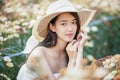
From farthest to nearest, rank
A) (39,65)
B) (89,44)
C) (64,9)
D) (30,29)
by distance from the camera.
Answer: (89,44) < (30,29) < (64,9) < (39,65)

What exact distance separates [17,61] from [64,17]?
2.35ft

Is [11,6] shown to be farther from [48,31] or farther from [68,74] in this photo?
[68,74]

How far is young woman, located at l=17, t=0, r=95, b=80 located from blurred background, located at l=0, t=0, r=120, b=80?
267mm

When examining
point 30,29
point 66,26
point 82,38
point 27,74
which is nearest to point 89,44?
point 30,29

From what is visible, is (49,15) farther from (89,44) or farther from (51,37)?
(89,44)

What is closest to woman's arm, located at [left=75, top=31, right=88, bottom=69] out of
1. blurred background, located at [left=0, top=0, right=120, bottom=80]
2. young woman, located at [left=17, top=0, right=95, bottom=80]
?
young woman, located at [left=17, top=0, right=95, bottom=80]

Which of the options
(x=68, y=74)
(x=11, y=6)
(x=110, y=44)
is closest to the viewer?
(x=68, y=74)

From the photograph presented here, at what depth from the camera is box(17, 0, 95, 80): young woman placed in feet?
11.3

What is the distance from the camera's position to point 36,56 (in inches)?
133

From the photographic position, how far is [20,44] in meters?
4.10

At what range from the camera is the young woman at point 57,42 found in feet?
11.3

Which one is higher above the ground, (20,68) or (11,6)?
(11,6)

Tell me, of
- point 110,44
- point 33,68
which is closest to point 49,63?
point 33,68

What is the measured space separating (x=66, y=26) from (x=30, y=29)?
32.7 inches
